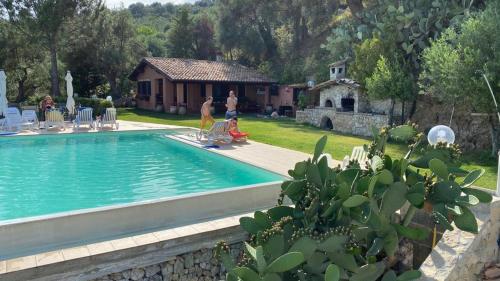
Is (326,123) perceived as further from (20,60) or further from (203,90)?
(20,60)

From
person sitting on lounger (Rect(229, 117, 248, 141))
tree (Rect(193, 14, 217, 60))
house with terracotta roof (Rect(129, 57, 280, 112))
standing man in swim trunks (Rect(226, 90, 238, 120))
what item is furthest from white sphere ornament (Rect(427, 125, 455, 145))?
tree (Rect(193, 14, 217, 60))

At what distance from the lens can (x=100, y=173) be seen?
10156mm

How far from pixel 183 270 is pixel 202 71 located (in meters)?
25.3

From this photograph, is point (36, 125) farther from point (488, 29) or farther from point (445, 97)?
point (488, 29)

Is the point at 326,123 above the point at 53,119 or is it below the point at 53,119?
below

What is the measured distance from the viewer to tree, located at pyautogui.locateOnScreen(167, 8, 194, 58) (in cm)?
4294

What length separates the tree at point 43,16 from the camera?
27422 mm

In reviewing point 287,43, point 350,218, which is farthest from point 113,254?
point 287,43

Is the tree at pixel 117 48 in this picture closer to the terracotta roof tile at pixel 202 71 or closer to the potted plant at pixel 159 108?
the terracotta roof tile at pixel 202 71

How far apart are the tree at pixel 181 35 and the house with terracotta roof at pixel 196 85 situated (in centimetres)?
1285

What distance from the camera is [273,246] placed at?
10.9 feet

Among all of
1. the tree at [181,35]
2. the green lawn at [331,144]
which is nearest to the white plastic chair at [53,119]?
the green lawn at [331,144]

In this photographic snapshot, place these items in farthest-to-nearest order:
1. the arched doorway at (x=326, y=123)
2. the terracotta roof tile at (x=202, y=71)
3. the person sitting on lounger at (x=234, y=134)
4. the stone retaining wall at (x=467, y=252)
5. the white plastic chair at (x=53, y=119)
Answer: the terracotta roof tile at (x=202, y=71) → the arched doorway at (x=326, y=123) → the white plastic chair at (x=53, y=119) → the person sitting on lounger at (x=234, y=134) → the stone retaining wall at (x=467, y=252)

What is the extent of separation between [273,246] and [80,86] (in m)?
33.7
